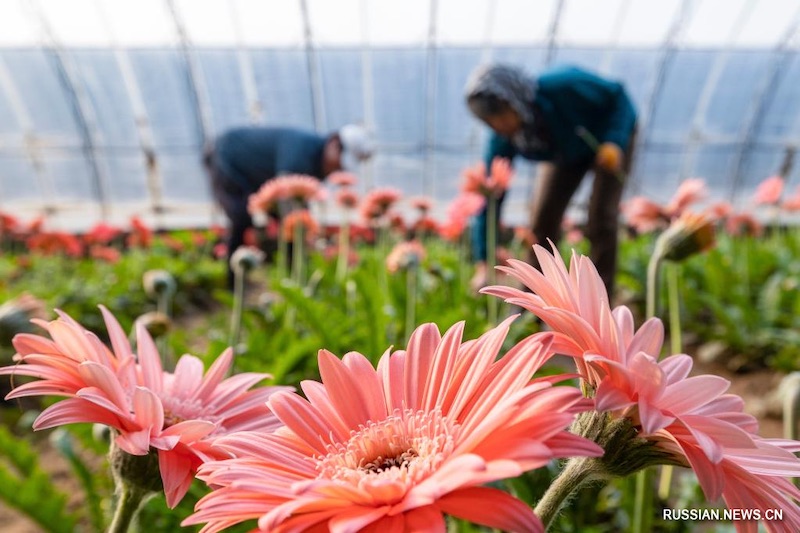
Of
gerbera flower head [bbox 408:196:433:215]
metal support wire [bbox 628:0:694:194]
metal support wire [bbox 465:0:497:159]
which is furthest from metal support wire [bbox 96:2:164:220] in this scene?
gerbera flower head [bbox 408:196:433:215]

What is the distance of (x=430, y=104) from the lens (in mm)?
9820

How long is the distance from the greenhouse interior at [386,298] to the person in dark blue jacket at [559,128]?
0.01 meters

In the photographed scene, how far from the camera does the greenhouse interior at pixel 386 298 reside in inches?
12.2

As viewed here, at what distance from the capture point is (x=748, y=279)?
3.15 meters

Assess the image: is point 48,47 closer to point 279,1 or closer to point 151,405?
point 279,1

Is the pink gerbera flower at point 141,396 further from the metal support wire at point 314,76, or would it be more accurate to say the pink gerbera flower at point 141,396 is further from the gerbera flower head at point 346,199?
the metal support wire at point 314,76

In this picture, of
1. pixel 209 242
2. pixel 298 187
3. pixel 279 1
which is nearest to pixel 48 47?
pixel 279 1

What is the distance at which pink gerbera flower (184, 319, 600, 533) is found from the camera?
25 cm

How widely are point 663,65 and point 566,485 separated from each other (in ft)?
35.4

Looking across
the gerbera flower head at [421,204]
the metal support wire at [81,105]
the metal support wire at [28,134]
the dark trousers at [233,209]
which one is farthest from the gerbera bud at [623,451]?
the metal support wire at [28,134]

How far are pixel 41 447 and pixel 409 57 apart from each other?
28.5 feet

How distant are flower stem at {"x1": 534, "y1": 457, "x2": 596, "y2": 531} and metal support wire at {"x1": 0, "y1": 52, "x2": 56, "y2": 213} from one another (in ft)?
36.5

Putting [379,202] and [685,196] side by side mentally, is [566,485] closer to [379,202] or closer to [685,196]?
[685,196]

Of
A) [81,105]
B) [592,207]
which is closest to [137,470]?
[592,207]
